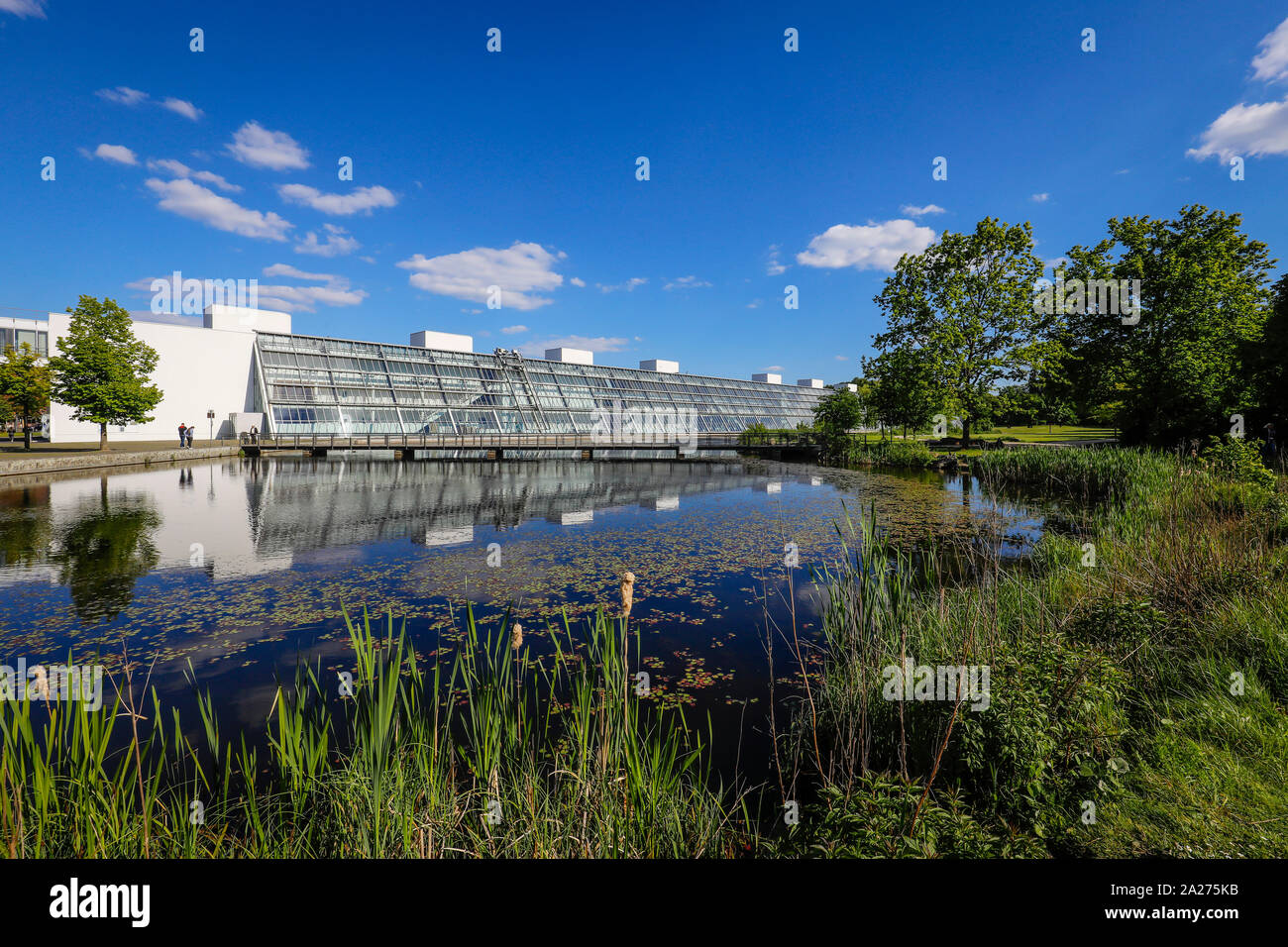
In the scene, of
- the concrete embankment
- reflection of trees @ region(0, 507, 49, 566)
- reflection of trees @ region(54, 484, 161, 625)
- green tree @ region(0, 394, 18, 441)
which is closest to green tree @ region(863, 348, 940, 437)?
reflection of trees @ region(54, 484, 161, 625)

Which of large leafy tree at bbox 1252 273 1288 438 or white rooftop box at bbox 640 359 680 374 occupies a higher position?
white rooftop box at bbox 640 359 680 374

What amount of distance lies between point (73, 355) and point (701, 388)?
5294 cm

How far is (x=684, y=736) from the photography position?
187 inches

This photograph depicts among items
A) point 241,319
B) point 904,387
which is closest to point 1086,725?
point 904,387

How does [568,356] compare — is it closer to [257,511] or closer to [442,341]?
[442,341]

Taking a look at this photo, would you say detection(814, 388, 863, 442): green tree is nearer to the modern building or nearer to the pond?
the pond

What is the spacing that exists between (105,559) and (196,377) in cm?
4190

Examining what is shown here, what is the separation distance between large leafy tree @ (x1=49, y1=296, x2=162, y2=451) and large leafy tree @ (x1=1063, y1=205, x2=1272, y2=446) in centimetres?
4834

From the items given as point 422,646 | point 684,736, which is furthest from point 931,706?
point 422,646

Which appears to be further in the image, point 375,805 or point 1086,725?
point 1086,725

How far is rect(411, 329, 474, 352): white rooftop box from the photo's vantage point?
53.4 m

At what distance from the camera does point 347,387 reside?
45.3 meters
